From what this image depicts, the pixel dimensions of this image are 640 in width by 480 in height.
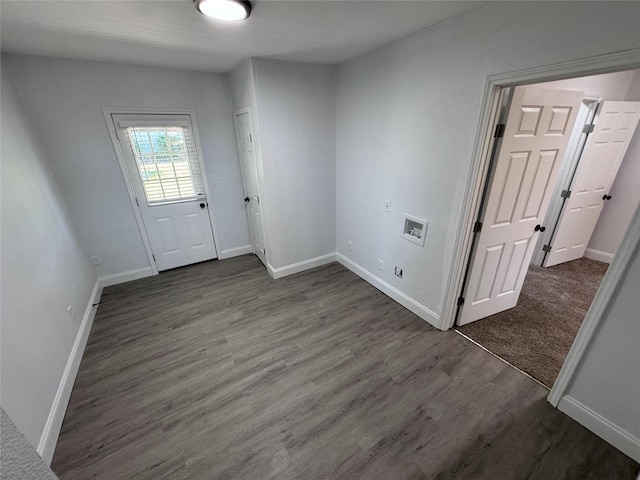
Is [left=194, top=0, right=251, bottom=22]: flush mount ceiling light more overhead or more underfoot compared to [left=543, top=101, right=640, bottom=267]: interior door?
more overhead

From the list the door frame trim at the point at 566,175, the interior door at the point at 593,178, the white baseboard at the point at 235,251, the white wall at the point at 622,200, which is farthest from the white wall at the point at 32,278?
the white wall at the point at 622,200

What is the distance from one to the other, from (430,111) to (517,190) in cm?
96

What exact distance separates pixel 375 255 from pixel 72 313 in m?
3.06

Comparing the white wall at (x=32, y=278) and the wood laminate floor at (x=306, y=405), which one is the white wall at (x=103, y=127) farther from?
the wood laminate floor at (x=306, y=405)

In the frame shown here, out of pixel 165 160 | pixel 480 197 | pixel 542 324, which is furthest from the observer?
pixel 165 160

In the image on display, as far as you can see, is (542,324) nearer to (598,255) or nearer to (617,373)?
(617,373)

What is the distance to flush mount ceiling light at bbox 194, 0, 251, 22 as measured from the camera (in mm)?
1460

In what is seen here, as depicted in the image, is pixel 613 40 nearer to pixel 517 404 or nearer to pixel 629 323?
pixel 629 323

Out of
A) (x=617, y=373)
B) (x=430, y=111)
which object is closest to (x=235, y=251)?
(x=430, y=111)

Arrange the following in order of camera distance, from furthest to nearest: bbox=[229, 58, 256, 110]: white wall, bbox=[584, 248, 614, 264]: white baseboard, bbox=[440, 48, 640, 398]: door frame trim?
1. bbox=[584, 248, 614, 264]: white baseboard
2. bbox=[229, 58, 256, 110]: white wall
3. bbox=[440, 48, 640, 398]: door frame trim

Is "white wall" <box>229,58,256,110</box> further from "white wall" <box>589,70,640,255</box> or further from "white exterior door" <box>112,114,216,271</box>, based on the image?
"white wall" <box>589,70,640,255</box>

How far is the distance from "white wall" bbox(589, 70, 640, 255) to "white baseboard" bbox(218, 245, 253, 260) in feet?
15.7

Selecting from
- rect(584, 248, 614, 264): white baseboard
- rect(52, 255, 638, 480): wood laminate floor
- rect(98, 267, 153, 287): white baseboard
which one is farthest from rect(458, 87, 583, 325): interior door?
rect(98, 267, 153, 287): white baseboard

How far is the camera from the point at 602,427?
161 centimetres
